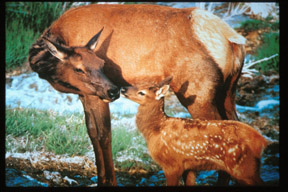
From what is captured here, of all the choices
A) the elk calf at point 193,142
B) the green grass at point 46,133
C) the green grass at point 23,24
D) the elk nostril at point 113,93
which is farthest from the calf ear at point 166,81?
the green grass at point 23,24

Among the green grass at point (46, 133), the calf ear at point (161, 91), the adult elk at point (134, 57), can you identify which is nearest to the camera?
the calf ear at point (161, 91)

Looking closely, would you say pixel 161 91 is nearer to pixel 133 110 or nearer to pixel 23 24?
pixel 133 110

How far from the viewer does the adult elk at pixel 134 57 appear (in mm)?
2730

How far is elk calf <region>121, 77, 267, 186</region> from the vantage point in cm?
242

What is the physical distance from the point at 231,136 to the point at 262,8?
1.76 meters

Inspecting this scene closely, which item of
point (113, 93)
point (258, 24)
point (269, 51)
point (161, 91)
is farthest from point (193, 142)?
point (258, 24)

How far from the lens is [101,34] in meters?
2.91

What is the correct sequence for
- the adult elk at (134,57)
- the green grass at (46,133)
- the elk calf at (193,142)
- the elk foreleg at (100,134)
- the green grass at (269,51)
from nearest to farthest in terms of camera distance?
the elk calf at (193,142) → the adult elk at (134,57) → the elk foreleg at (100,134) → the green grass at (46,133) → the green grass at (269,51)

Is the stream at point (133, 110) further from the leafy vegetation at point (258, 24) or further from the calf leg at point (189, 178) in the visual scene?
the calf leg at point (189, 178)

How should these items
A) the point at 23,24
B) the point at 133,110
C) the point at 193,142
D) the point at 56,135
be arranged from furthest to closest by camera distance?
Result: the point at 23,24, the point at 133,110, the point at 56,135, the point at 193,142

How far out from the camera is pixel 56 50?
8.80ft

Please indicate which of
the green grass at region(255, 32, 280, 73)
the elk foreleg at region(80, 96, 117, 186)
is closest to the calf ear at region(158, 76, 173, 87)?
the elk foreleg at region(80, 96, 117, 186)

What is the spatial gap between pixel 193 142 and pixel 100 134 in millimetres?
891

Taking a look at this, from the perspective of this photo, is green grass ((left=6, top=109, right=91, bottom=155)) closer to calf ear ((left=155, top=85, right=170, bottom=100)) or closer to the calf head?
the calf head
